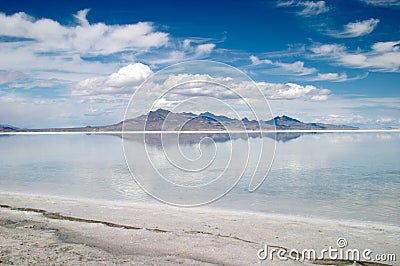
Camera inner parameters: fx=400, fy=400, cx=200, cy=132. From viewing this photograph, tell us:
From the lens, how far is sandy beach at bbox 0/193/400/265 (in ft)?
36.0

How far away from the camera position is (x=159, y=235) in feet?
44.5

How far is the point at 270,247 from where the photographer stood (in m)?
12.5
